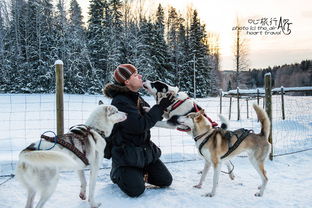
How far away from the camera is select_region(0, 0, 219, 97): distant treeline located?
23781 mm

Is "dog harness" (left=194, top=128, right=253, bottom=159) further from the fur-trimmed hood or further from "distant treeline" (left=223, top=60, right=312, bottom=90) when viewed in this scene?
"distant treeline" (left=223, top=60, right=312, bottom=90)

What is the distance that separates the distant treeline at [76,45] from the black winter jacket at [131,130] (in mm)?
21497

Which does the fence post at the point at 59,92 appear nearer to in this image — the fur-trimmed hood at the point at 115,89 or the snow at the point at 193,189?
the snow at the point at 193,189

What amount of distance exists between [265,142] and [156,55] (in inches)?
1016

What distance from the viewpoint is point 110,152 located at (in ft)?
11.6

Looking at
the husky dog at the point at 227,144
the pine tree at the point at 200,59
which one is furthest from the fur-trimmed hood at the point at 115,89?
the pine tree at the point at 200,59

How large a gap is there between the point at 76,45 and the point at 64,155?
25.0m

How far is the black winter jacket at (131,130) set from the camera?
321 centimetres

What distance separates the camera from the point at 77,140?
2676 millimetres

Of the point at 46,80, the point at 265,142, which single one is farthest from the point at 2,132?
the point at 46,80

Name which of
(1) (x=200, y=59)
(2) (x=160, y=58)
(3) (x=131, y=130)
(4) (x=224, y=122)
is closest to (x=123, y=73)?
(3) (x=131, y=130)

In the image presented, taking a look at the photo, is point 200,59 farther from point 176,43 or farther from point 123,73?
point 123,73

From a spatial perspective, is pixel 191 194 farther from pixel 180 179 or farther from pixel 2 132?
pixel 2 132

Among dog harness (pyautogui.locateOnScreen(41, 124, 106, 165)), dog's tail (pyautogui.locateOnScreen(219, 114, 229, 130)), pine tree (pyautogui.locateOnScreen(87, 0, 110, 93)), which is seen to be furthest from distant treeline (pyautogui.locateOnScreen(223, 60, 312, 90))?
dog harness (pyautogui.locateOnScreen(41, 124, 106, 165))
